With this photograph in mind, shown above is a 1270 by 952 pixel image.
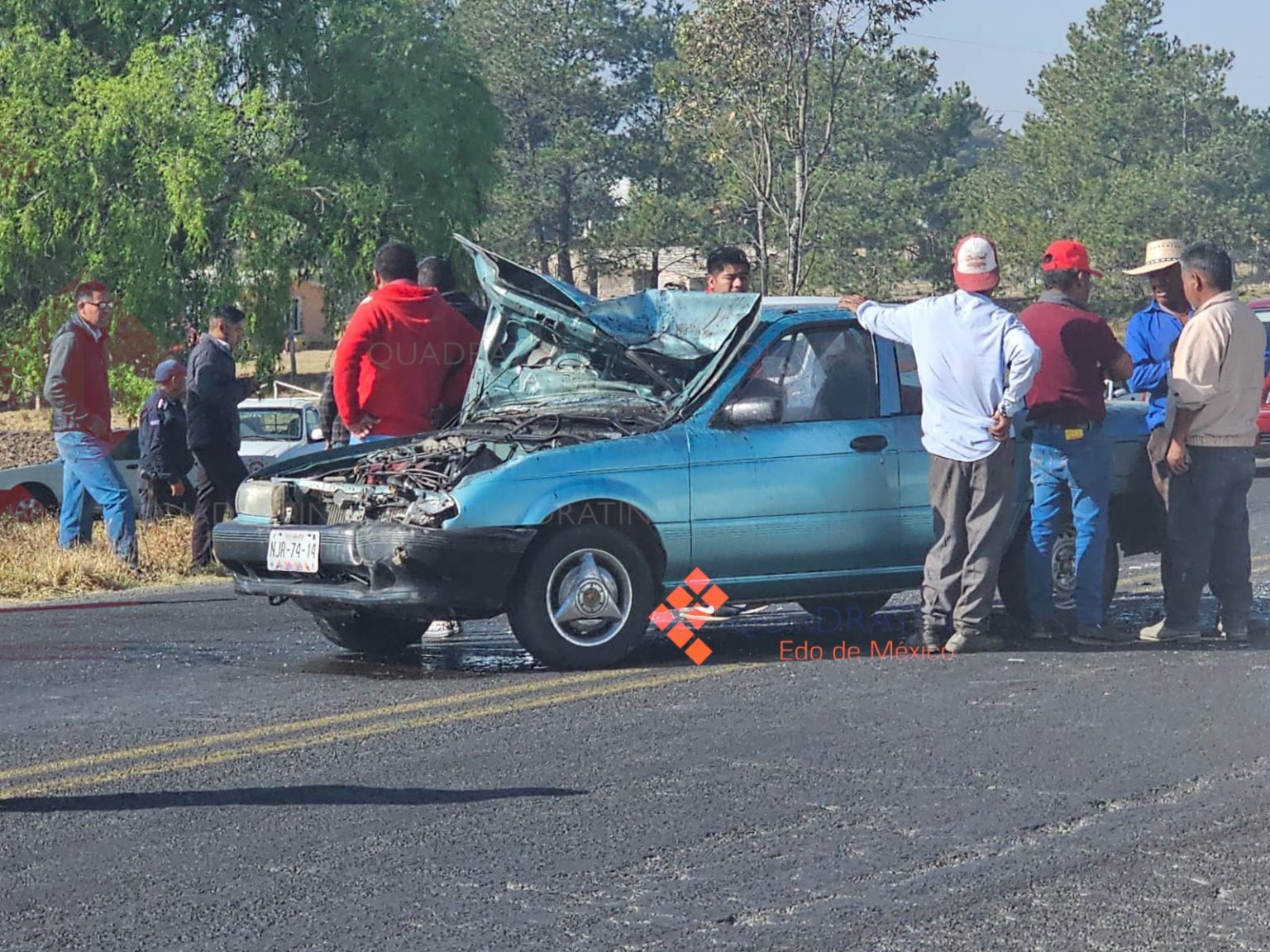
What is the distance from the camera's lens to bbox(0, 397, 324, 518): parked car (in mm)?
18312

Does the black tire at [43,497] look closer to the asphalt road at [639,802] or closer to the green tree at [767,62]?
the asphalt road at [639,802]

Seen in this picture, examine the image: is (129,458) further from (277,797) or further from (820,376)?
(277,797)

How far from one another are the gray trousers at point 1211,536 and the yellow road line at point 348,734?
2.33 metres

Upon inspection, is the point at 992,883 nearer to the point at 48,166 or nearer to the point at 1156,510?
the point at 1156,510

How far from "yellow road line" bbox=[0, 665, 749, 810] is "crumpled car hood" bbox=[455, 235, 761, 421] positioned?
1.44 m

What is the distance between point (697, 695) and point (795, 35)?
86.2 ft

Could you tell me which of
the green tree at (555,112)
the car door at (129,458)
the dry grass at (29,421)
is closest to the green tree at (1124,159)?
the green tree at (555,112)

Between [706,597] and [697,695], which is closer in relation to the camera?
[697,695]

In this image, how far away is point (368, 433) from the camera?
10.1 m

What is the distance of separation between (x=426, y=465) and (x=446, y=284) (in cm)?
240

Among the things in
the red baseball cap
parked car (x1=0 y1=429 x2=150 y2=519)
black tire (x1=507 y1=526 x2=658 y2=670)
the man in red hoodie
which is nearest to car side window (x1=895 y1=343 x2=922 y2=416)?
the red baseball cap

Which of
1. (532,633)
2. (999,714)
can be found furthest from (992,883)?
(532,633)

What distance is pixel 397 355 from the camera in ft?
32.9

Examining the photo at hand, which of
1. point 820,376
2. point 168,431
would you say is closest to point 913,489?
point 820,376
